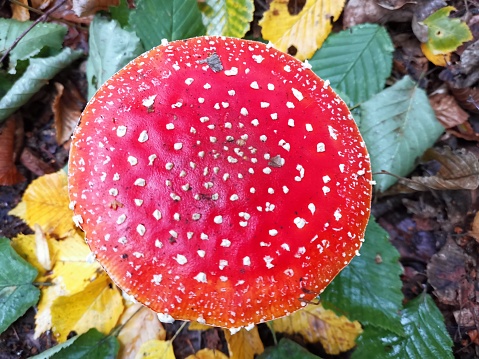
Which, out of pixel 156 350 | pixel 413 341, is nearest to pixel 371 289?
pixel 413 341

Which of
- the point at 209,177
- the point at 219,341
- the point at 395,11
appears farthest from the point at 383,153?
the point at 219,341

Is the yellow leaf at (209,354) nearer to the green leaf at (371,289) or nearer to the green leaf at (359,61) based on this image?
the green leaf at (371,289)

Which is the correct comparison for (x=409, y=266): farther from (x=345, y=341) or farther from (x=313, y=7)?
(x=313, y=7)

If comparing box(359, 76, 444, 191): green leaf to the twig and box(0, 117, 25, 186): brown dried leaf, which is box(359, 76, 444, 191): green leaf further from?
box(0, 117, 25, 186): brown dried leaf

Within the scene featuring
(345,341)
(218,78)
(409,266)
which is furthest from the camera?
(409,266)

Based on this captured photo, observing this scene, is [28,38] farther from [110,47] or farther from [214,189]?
[214,189]

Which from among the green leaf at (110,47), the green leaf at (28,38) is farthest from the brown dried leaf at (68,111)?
the green leaf at (110,47)
